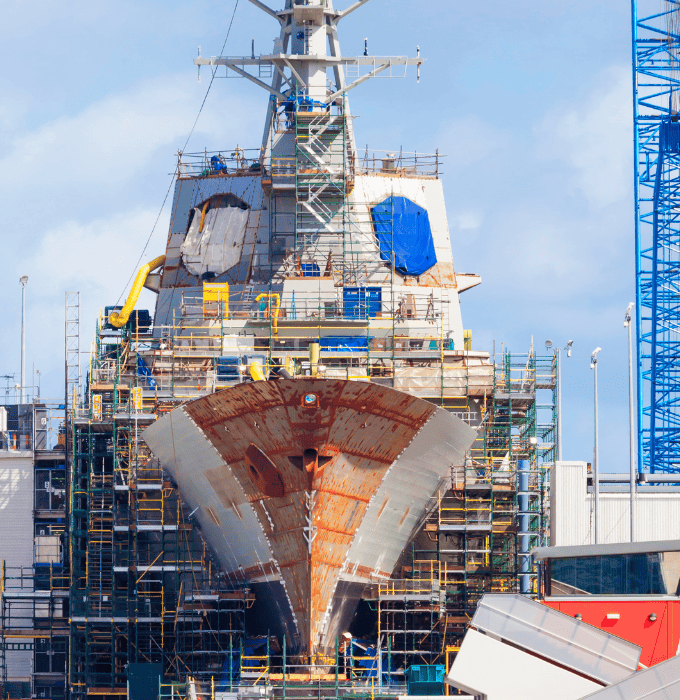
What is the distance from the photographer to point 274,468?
1401 inches

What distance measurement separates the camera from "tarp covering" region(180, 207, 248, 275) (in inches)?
1959

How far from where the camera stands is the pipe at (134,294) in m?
48.0

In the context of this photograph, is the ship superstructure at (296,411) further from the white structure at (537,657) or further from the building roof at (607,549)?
the white structure at (537,657)

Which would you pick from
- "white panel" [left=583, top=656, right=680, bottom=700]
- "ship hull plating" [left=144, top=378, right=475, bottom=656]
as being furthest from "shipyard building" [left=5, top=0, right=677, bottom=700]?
"white panel" [left=583, top=656, right=680, bottom=700]

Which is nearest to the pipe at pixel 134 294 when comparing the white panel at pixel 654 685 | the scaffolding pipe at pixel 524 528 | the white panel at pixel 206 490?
the white panel at pixel 206 490

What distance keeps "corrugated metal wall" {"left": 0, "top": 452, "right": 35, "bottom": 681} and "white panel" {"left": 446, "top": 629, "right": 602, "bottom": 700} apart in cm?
2563

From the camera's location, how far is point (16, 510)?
50406 millimetres

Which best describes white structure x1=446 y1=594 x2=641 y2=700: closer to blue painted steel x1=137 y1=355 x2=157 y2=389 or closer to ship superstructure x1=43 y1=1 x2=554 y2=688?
ship superstructure x1=43 y1=1 x2=554 y2=688

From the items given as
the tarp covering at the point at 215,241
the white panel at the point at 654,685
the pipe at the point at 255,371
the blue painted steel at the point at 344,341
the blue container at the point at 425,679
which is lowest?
the blue container at the point at 425,679

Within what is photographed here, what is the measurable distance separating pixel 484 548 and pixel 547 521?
10.3 meters

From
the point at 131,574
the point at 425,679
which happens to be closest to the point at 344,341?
the point at 131,574

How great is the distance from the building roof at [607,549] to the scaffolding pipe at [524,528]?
8238 mm

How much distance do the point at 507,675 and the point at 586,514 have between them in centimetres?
2022

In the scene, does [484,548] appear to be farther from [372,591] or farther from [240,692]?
[240,692]
